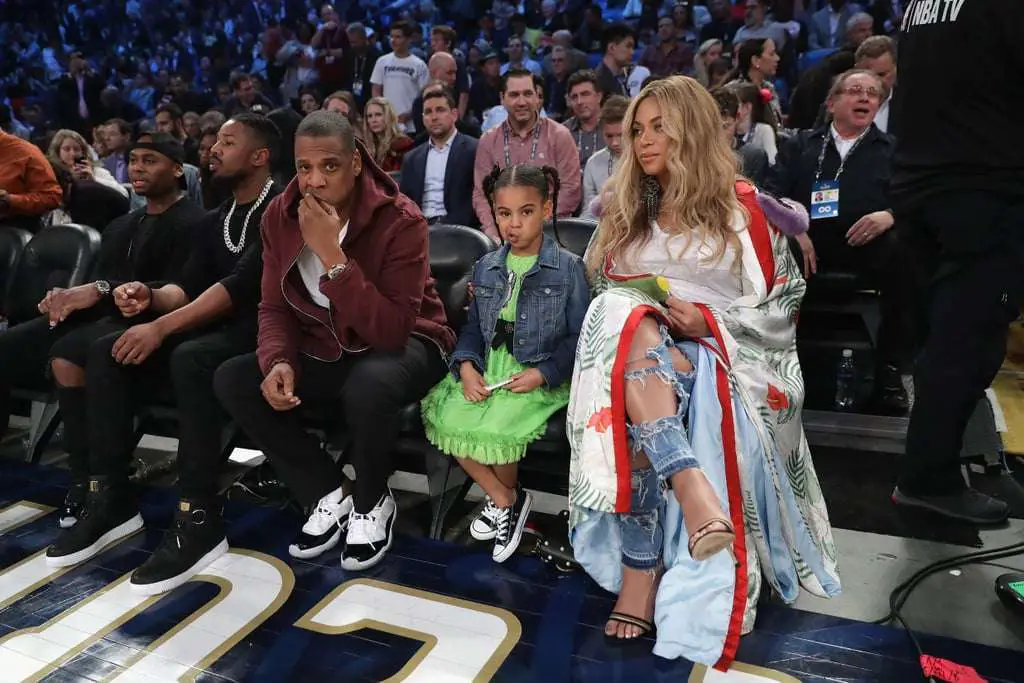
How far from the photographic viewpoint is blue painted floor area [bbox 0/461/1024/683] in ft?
5.60

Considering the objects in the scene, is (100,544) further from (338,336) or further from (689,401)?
(689,401)

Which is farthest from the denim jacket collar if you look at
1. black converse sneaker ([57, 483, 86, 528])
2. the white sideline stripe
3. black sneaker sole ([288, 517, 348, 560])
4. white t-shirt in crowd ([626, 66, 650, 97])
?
white t-shirt in crowd ([626, 66, 650, 97])

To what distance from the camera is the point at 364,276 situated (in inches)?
85.5

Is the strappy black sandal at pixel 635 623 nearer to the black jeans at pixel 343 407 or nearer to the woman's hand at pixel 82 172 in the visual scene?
the black jeans at pixel 343 407

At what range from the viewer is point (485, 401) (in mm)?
2176

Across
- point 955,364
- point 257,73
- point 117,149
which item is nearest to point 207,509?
point 955,364

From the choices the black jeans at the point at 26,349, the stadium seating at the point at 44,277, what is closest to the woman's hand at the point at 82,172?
the stadium seating at the point at 44,277

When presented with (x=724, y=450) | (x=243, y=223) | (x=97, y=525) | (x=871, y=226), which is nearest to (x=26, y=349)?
(x=97, y=525)

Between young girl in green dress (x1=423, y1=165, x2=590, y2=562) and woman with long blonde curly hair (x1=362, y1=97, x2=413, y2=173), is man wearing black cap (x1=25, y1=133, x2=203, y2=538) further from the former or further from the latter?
woman with long blonde curly hair (x1=362, y1=97, x2=413, y2=173)

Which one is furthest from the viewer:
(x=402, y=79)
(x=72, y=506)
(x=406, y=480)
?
(x=402, y=79)

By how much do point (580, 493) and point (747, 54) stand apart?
13.9 feet

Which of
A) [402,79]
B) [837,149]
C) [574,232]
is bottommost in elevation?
[574,232]

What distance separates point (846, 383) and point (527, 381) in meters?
1.80

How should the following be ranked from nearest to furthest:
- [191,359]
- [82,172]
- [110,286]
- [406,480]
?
1. [191,359]
2. [110,286]
3. [406,480]
4. [82,172]
